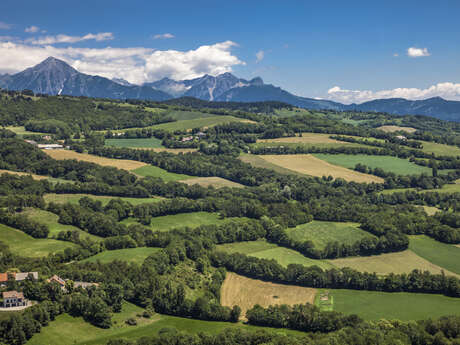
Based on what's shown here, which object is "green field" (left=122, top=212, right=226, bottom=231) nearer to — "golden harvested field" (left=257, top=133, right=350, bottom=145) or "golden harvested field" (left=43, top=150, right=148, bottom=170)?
"golden harvested field" (left=43, top=150, right=148, bottom=170)

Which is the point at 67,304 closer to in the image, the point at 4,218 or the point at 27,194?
the point at 4,218

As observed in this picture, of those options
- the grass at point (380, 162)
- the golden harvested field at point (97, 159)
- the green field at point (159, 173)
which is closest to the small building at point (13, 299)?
the green field at point (159, 173)

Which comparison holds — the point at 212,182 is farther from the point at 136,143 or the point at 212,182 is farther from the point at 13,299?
the point at 13,299

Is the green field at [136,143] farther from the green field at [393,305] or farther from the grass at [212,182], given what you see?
the green field at [393,305]

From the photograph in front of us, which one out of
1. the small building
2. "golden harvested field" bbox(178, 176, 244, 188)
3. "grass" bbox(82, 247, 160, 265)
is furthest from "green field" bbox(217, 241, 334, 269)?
"golden harvested field" bbox(178, 176, 244, 188)

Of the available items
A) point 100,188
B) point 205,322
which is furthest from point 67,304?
point 100,188

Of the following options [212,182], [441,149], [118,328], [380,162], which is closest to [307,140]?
[380,162]
